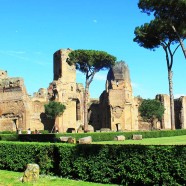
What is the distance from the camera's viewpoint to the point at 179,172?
32.0 feet

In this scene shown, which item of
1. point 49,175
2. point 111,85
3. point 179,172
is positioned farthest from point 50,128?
point 179,172

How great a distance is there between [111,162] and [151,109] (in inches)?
1685

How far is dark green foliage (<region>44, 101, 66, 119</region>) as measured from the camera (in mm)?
46969

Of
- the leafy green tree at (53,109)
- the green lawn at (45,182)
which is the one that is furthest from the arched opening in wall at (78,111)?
the green lawn at (45,182)

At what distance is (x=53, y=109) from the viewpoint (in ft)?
154

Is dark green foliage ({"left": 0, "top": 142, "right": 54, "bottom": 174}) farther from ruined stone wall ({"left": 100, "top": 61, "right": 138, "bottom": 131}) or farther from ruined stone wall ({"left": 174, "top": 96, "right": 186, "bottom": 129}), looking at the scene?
ruined stone wall ({"left": 174, "top": 96, "right": 186, "bottom": 129})

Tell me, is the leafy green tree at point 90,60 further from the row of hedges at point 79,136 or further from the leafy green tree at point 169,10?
the leafy green tree at point 169,10

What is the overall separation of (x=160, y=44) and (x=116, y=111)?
2289 cm

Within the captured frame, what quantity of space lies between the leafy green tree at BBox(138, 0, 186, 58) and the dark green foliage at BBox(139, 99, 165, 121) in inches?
1374

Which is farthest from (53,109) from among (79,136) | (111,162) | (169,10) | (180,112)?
(111,162)

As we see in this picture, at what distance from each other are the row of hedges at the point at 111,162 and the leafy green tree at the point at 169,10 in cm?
857

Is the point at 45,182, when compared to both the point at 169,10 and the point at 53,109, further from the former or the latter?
the point at 53,109

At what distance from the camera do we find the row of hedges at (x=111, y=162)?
9.93m

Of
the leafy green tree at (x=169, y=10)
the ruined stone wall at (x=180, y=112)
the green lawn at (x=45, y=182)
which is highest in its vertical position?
the leafy green tree at (x=169, y=10)
